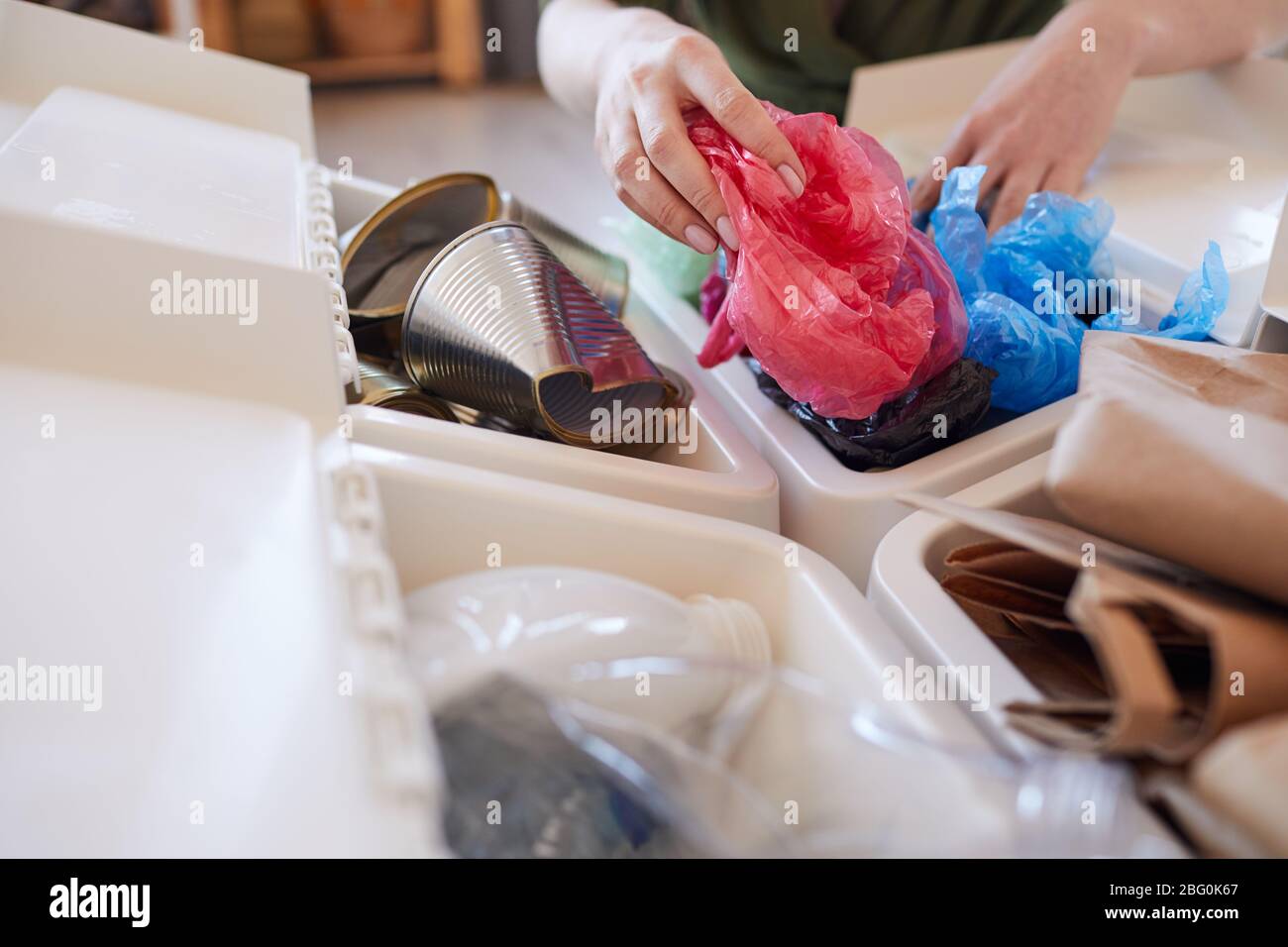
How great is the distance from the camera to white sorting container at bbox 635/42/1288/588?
2.18 feet

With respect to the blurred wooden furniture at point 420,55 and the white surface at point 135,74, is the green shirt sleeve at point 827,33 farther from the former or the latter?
the blurred wooden furniture at point 420,55

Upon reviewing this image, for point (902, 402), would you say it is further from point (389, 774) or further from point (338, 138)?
point (338, 138)

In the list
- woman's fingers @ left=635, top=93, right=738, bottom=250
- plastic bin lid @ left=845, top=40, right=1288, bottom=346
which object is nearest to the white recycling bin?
woman's fingers @ left=635, top=93, right=738, bottom=250

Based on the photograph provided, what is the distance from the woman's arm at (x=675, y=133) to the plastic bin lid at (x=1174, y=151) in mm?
342

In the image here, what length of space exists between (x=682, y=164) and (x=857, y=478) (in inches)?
9.3

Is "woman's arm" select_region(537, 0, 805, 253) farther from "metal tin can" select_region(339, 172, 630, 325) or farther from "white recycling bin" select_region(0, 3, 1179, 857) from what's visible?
"white recycling bin" select_region(0, 3, 1179, 857)

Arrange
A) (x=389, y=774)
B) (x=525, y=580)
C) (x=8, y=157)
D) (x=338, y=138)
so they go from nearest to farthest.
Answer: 1. (x=389, y=774)
2. (x=525, y=580)
3. (x=8, y=157)
4. (x=338, y=138)

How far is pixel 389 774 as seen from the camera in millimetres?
344

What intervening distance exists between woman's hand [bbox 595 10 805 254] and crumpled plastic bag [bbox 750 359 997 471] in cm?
15

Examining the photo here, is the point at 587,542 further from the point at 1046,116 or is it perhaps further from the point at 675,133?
the point at 1046,116

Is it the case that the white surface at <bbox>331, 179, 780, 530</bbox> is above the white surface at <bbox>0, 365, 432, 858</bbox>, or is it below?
below

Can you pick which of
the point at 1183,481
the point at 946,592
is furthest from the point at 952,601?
the point at 1183,481
